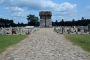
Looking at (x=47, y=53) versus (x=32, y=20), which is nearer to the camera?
(x=47, y=53)

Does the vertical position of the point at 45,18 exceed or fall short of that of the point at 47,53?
it exceeds it

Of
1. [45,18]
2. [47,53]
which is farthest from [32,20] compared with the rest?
[47,53]

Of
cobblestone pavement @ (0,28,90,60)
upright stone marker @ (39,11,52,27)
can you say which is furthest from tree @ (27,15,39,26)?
cobblestone pavement @ (0,28,90,60)

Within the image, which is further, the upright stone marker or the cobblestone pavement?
the upright stone marker

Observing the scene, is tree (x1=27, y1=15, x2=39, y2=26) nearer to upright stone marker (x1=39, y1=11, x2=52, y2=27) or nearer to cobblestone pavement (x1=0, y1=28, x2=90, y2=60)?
upright stone marker (x1=39, y1=11, x2=52, y2=27)

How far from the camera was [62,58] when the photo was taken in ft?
55.0

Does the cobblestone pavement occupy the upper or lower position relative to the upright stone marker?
lower

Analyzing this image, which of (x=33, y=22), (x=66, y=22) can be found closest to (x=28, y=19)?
(x=33, y=22)

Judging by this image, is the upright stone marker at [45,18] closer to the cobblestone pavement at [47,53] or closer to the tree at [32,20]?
the tree at [32,20]

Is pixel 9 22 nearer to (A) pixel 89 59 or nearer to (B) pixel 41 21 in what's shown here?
(B) pixel 41 21

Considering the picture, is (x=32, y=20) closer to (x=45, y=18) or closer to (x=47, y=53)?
(x=45, y=18)

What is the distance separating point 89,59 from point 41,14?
125 meters

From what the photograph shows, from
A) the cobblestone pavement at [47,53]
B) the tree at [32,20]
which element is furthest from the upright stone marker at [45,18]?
the cobblestone pavement at [47,53]

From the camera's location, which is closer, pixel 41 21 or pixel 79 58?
pixel 79 58
